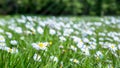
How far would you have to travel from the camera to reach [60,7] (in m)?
18.7

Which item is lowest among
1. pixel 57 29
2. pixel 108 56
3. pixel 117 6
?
pixel 117 6

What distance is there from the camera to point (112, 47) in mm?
3752

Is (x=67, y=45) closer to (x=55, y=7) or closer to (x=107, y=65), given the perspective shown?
(x=107, y=65)

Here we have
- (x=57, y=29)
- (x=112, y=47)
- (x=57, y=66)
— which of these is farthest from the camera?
(x=57, y=29)

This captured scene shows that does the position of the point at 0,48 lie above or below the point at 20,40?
above

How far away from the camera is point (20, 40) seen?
4148mm

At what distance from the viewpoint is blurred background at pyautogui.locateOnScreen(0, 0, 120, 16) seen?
1831 cm

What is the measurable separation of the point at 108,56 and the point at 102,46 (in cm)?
45

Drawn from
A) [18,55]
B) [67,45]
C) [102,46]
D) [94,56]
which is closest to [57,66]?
[18,55]

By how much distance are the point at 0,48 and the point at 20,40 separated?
3.71ft

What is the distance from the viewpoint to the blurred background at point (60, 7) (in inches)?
721

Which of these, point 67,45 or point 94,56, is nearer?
point 94,56

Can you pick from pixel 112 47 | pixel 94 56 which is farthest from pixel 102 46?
pixel 94 56

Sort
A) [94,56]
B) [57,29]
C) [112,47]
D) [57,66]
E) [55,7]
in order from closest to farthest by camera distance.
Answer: [57,66]
[94,56]
[112,47]
[57,29]
[55,7]
